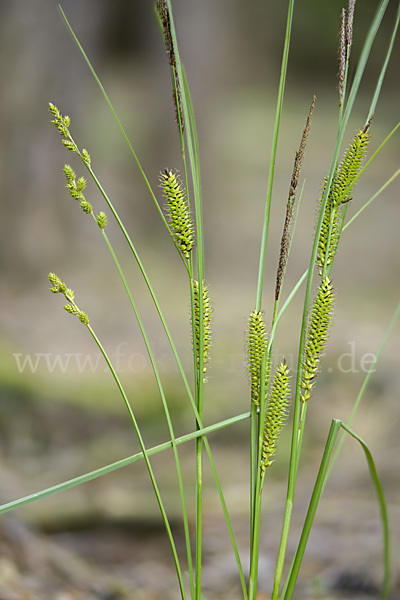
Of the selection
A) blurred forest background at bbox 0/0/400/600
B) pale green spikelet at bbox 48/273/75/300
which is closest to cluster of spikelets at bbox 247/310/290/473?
pale green spikelet at bbox 48/273/75/300

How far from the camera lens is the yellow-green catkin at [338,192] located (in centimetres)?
46

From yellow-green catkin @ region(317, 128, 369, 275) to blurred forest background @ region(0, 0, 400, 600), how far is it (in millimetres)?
882

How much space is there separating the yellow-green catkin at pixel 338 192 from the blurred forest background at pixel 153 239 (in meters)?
0.88

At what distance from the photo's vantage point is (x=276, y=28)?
3.32 metres

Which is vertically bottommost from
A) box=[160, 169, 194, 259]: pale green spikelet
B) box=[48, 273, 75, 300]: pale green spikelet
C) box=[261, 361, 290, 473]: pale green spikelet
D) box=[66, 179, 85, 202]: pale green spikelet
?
box=[261, 361, 290, 473]: pale green spikelet

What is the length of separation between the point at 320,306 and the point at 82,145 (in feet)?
9.34

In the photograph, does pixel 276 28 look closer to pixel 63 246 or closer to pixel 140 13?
pixel 140 13

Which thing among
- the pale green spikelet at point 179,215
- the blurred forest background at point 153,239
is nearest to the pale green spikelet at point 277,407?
the pale green spikelet at point 179,215

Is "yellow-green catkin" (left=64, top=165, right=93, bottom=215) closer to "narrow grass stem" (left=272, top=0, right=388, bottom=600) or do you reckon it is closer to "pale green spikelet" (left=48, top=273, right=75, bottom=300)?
"pale green spikelet" (left=48, top=273, right=75, bottom=300)

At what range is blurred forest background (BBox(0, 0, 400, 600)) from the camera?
6.41 ft

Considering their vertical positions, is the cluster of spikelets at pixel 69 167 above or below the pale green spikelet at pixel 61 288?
above

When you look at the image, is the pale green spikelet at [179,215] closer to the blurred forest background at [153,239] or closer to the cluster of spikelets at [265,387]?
the cluster of spikelets at [265,387]

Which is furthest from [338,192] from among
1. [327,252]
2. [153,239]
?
[153,239]

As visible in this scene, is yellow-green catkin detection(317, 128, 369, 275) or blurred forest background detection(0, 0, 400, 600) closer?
yellow-green catkin detection(317, 128, 369, 275)
